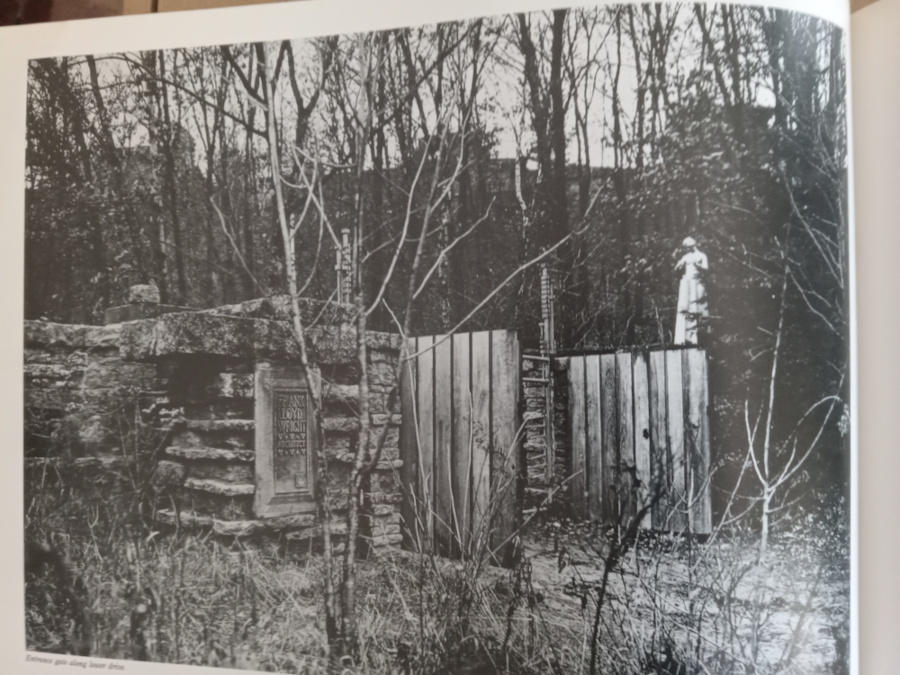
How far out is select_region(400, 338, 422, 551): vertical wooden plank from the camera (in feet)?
3.30

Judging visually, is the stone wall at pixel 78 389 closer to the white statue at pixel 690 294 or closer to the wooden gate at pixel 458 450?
the wooden gate at pixel 458 450

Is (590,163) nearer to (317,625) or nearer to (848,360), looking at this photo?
(848,360)

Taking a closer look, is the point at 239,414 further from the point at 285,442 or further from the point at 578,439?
the point at 578,439

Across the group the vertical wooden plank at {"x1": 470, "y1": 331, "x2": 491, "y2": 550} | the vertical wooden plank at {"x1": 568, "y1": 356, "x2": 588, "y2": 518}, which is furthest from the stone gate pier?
the vertical wooden plank at {"x1": 568, "y1": 356, "x2": 588, "y2": 518}

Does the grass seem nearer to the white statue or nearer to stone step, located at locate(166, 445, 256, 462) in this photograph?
stone step, located at locate(166, 445, 256, 462)

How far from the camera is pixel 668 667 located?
0.96 meters

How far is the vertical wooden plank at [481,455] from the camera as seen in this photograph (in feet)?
3.26

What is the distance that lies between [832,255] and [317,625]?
0.91 meters

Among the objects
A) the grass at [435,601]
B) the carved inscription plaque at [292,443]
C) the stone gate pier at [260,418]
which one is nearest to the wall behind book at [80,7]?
the stone gate pier at [260,418]

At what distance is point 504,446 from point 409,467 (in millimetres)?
143

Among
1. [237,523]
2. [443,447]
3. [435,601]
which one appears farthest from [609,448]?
[237,523]

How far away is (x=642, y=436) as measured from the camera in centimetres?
96

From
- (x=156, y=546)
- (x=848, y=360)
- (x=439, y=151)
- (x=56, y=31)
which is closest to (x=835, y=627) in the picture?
(x=848, y=360)

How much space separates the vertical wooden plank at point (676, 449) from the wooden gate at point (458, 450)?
21 centimetres
